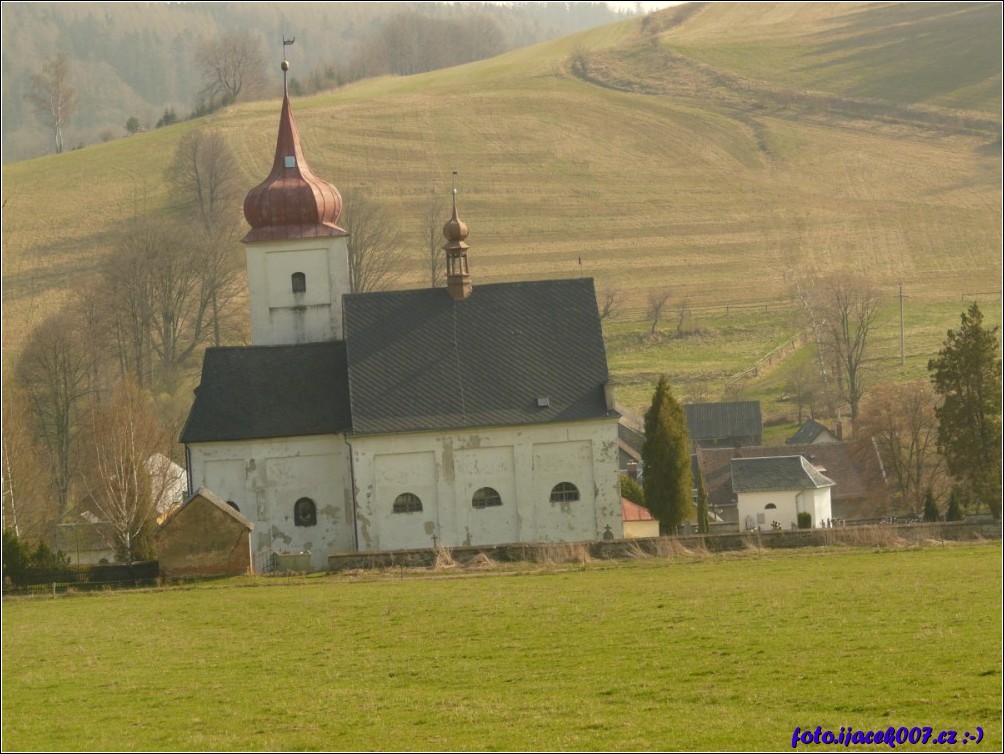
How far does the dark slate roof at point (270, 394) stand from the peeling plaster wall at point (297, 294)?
2644mm

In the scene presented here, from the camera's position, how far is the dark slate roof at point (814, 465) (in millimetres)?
59438

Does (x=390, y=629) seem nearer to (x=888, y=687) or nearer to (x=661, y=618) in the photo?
(x=661, y=618)

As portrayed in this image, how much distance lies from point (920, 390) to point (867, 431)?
2.45m

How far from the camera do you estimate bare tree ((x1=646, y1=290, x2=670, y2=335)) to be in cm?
8025

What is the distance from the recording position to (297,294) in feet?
148

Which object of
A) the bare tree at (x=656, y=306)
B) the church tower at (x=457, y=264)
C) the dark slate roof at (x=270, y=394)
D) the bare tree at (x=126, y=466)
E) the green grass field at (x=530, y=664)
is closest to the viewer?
the green grass field at (x=530, y=664)

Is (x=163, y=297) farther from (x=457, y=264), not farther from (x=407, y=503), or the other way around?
(x=407, y=503)

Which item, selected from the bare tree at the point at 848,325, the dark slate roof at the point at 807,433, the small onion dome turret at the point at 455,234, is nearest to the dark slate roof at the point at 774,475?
the dark slate roof at the point at 807,433

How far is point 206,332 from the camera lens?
7588 cm

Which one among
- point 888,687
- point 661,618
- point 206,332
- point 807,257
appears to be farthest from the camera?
point 807,257

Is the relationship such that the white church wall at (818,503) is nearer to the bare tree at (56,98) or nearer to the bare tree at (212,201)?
the bare tree at (212,201)

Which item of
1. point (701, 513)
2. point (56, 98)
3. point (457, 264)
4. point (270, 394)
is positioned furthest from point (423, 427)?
point (56, 98)

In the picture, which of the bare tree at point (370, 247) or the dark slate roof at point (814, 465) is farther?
the bare tree at point (370, 247)

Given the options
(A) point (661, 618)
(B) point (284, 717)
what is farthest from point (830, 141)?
(B) point (284, 717)
